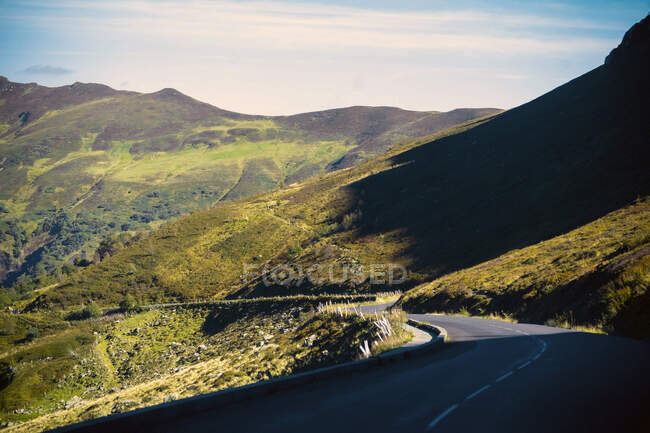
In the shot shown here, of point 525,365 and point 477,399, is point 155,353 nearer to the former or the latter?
point 525,365

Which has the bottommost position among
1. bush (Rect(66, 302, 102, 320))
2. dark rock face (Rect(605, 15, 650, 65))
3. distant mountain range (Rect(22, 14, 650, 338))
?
bush (Rect(66, 302, 102, 320))

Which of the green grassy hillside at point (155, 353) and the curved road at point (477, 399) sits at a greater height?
the curved road at point (477, 399)

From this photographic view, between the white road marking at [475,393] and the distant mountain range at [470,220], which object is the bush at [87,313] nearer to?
the distant mountain range at [470,220]

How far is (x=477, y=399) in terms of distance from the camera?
7.25 meters

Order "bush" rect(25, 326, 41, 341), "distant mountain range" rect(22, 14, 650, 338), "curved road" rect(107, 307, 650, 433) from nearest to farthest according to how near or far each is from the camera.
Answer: "curved road" rect(107, 307, 650, 433) → "distant mountain range" rect(22, 14, 650, 338) → "bush" rect(25, 326, 41, 341)

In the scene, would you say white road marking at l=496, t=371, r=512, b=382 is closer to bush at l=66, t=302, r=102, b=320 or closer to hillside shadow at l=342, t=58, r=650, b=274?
hillside shadow at l=342, t=58, r=650, b=274

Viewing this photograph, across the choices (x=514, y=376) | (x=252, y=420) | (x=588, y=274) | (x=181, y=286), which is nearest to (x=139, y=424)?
(x=252, y=420)

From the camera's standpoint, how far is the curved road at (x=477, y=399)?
599 cm

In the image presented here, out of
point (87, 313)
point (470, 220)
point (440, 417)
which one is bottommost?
point (87, 313)


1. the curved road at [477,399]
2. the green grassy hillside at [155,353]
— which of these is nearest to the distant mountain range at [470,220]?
the curved road at [477,399]

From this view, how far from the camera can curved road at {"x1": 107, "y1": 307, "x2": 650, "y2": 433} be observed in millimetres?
5988

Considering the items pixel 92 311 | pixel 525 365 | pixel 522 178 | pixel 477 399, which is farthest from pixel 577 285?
pixel 92 311

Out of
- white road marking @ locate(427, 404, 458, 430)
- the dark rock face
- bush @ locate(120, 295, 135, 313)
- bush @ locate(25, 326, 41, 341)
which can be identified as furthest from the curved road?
the dark rock face

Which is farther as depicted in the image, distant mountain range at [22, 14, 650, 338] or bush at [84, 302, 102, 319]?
bush at [84, 302, 102, 319]
